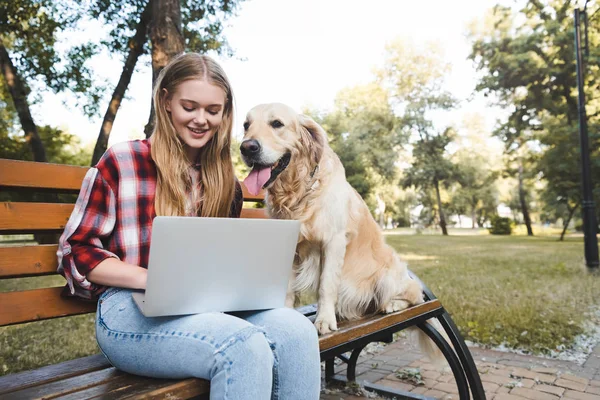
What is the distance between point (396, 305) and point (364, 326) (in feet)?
1.69

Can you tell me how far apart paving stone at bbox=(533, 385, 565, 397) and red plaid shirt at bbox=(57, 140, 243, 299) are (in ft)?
8.97

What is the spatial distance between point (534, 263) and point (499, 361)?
7241 mm

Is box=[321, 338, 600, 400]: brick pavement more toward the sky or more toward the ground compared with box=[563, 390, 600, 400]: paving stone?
more toward the ground

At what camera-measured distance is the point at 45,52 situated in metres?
10.2

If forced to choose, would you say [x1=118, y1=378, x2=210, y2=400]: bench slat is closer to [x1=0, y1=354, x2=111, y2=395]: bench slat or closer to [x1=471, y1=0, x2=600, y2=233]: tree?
[x1=0, y1=354, x2=111, y2=395]: bench slat

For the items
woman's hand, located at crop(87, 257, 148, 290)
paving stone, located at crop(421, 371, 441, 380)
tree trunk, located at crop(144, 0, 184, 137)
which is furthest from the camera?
tree trunk, located at crop(144, 0, 184, 137)

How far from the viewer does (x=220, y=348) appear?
1.41 metres

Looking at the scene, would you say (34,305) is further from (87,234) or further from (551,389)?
(551,389)

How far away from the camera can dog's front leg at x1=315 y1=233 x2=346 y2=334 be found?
234 cm

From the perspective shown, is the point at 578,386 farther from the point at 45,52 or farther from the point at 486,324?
the point at 45,52

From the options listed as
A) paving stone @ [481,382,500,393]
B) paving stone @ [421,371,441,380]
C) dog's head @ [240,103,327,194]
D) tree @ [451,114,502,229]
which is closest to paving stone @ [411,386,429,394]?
paving stone @ [421,371,441,380]

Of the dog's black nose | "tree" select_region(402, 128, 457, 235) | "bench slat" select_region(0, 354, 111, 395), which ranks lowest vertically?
"bench slat" select_region(0, 354, 111, 395)

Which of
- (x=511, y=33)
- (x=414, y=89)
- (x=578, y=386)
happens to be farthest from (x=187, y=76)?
(x=414, y=89)

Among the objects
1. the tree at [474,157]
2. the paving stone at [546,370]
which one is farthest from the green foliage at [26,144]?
the tree at [474,157]
